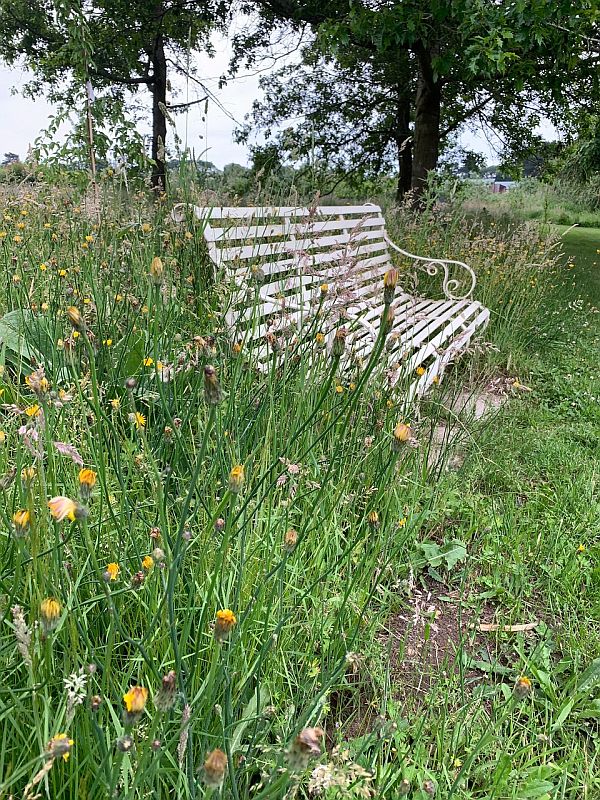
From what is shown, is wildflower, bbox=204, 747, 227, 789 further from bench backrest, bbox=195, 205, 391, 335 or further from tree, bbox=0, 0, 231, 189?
tree, bbox=0, 0, 231, 189

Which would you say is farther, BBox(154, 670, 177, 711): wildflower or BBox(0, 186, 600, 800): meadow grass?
BBox(0, 186, 600, 800): meadow grass

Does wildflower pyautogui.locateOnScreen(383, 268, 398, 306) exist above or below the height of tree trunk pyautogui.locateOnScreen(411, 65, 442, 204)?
below

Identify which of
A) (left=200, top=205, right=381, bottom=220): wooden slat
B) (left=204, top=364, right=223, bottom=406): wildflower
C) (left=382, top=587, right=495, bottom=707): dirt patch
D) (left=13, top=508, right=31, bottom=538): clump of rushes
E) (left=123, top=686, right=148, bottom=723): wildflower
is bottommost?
(left=382, top=587, right=495, bottom=707): dirt patch

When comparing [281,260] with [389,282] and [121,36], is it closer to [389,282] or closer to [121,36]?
[389,282]

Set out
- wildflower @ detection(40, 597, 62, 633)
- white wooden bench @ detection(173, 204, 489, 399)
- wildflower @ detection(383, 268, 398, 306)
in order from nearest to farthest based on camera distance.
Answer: wildflower @ detection(40, 597, 62, 633), wildflower @ detection(383, 268, 398, 306), white wooden bench @ detection(173, 204, 489, 399)

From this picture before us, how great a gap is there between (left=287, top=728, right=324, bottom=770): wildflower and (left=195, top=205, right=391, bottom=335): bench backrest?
113 centimetres

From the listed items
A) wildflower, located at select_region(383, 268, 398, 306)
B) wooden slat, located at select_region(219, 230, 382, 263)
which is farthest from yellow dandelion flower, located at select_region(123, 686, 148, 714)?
wooden slat, located at select_region(219, 230, 382, 263)

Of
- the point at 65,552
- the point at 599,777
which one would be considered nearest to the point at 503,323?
the point at 599,777

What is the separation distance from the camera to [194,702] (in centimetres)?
92

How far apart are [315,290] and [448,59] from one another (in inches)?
198

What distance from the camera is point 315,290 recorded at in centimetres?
225

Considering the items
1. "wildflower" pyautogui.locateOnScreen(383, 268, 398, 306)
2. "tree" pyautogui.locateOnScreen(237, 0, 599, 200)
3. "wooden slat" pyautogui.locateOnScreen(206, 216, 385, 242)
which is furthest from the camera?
"tree" pyautogui.locateOnScreen(237, 0, 599, 200)

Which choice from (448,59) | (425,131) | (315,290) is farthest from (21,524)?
(425,131)

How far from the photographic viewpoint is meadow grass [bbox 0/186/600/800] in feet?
2.70
